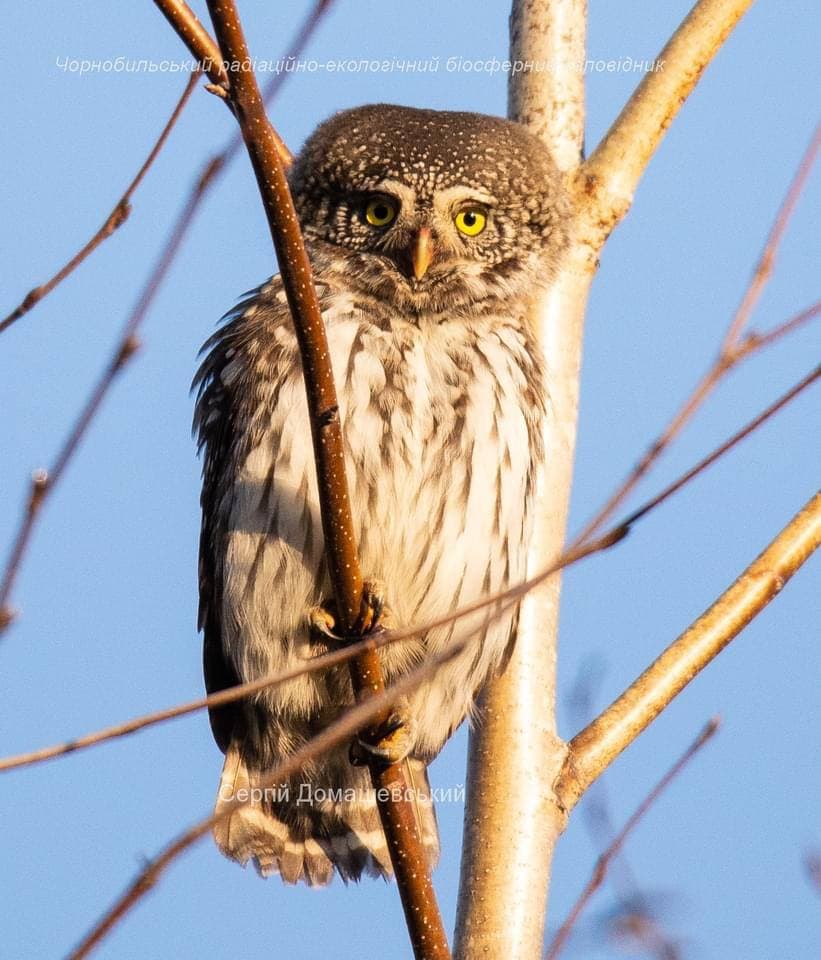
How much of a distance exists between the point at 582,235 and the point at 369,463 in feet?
4.37

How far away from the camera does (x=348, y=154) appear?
4.90 meters

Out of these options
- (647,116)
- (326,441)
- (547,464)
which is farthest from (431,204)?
(326,441)

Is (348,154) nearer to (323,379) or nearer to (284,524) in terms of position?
(284,524)

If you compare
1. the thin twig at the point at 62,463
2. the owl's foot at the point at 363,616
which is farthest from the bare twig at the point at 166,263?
the owl's foot at the point at 363,616

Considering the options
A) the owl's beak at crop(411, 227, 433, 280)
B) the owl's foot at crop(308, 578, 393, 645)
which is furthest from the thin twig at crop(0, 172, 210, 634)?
the owl's beak at crop(411, 227, 433, 280)

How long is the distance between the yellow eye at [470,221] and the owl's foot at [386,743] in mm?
1718

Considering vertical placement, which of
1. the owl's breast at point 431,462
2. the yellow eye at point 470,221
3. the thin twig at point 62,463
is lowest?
the thin twig at point 62,463

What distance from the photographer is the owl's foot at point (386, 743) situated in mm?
3488

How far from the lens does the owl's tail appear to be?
4.78m

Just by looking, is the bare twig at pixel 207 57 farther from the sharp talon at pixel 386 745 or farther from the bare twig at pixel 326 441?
the sharp talon at pixel 386 745

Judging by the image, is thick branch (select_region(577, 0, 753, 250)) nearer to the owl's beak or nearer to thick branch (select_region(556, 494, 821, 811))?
the owl's beak

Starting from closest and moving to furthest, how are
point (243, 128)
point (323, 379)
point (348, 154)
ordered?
point (243, 128)
point (323, 379)
point (348, 154)

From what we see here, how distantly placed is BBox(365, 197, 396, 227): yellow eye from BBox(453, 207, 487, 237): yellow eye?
230 millimetres

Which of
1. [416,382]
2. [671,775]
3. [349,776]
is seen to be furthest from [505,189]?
[671,775]
